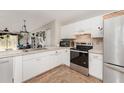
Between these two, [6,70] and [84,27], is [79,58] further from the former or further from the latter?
[6,70]

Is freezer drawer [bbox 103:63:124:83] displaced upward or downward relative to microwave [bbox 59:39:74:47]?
downward

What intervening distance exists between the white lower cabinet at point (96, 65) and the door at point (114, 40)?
→ 1.22ft

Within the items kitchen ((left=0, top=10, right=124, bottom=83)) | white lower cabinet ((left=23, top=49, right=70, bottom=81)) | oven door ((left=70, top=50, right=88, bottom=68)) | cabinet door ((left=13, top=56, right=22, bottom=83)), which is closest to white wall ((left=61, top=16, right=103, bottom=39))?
kitchen ((left=0, top=10, right=124, bottom=83))

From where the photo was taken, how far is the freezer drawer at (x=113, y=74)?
1.89 meters

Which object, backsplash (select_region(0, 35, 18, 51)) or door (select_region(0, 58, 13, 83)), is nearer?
door (select_region(0, 58, 13, 83))

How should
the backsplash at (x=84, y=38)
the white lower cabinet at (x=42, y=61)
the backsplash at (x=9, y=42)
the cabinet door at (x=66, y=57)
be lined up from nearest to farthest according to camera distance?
the white lower cabinet at (x=42, y=61)
the backsplash at (x=9, y=42)
the backsplash at (x=84, y=38)
the cabinet door at (x=66, y=57)

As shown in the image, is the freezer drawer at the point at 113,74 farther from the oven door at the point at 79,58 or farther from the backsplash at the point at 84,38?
the backsplash at the point at 84,38

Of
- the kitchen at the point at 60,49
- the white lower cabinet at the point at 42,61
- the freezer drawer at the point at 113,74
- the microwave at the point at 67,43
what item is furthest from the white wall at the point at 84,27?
the freezer drawer at the point at 113,74

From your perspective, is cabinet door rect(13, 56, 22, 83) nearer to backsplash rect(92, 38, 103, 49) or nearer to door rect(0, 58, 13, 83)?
door rect(0, 58, 13, 83)

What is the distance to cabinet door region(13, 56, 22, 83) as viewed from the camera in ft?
6.89

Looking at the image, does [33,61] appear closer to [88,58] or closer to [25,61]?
[25,61]

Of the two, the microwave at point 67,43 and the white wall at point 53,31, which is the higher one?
the white wall at point 53,31

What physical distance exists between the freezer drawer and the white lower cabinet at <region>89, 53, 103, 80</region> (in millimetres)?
314
